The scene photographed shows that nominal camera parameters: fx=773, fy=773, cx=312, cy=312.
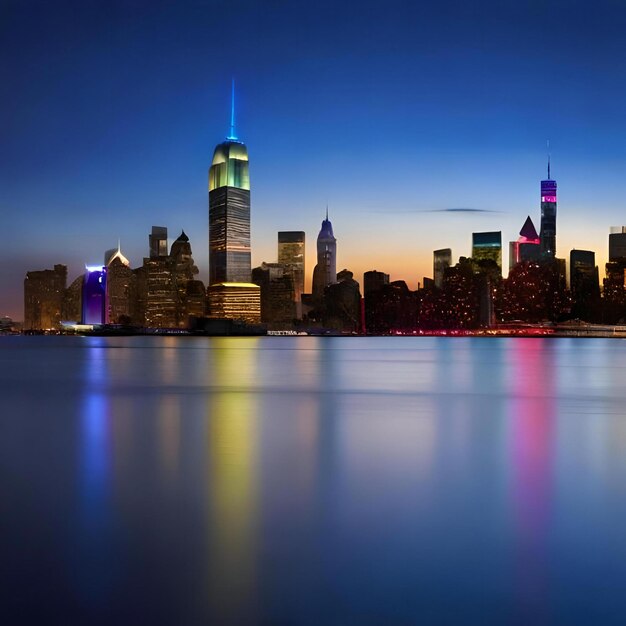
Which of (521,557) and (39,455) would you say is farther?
(39,455)

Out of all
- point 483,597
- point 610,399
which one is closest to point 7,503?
point 483,597

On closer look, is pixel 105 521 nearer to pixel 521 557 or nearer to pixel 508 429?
pixel 521 557

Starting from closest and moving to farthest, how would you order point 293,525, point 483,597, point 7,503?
point 483,597, point 293,525, point 7,503

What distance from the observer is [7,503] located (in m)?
11.9

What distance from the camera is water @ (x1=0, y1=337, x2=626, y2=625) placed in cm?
757

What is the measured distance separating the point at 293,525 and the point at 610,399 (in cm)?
2663

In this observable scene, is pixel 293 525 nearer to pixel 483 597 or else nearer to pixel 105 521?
pixel 105 521

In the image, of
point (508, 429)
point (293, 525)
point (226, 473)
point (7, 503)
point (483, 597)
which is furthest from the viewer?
point (508, 429)

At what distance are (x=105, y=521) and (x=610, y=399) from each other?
2785 cm

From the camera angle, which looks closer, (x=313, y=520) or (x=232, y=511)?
(x=313, y=520)

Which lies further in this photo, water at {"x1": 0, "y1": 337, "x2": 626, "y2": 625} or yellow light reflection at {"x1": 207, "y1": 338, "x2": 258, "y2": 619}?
yellow light reflection at {"x1": 207, "y1": 338, "x2": 258, "y2": 619}

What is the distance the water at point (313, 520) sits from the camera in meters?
7.57

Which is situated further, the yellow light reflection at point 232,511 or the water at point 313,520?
the yellow light reflection at point 232,511

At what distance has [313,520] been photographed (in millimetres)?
10984
